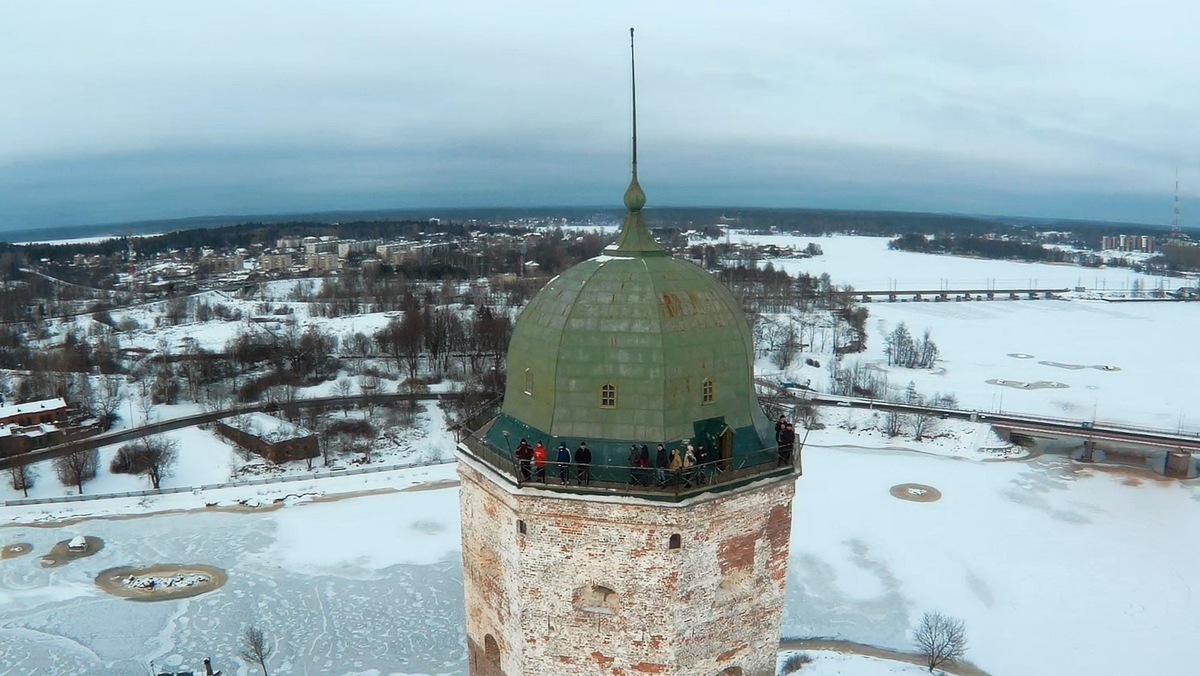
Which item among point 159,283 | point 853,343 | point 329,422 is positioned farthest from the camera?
point 159,283

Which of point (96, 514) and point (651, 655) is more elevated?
point (651, 655)

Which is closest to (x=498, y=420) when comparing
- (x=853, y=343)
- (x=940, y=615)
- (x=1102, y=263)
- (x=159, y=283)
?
(x=940, y=615)

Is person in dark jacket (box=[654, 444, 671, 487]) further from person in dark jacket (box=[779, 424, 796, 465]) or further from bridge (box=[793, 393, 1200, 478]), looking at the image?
bridge (box=[793, 393, 1200, 478])

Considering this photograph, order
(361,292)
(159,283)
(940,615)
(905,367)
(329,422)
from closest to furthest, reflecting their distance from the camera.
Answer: (940,615) < (329,422) < (905,367) < (361,292) < (159,283)

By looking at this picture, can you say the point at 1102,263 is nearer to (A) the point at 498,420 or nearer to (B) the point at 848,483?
(B) the point at 848,483

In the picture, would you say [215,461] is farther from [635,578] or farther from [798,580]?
[635,578]

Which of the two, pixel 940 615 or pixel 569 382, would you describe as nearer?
pixel 569 382
